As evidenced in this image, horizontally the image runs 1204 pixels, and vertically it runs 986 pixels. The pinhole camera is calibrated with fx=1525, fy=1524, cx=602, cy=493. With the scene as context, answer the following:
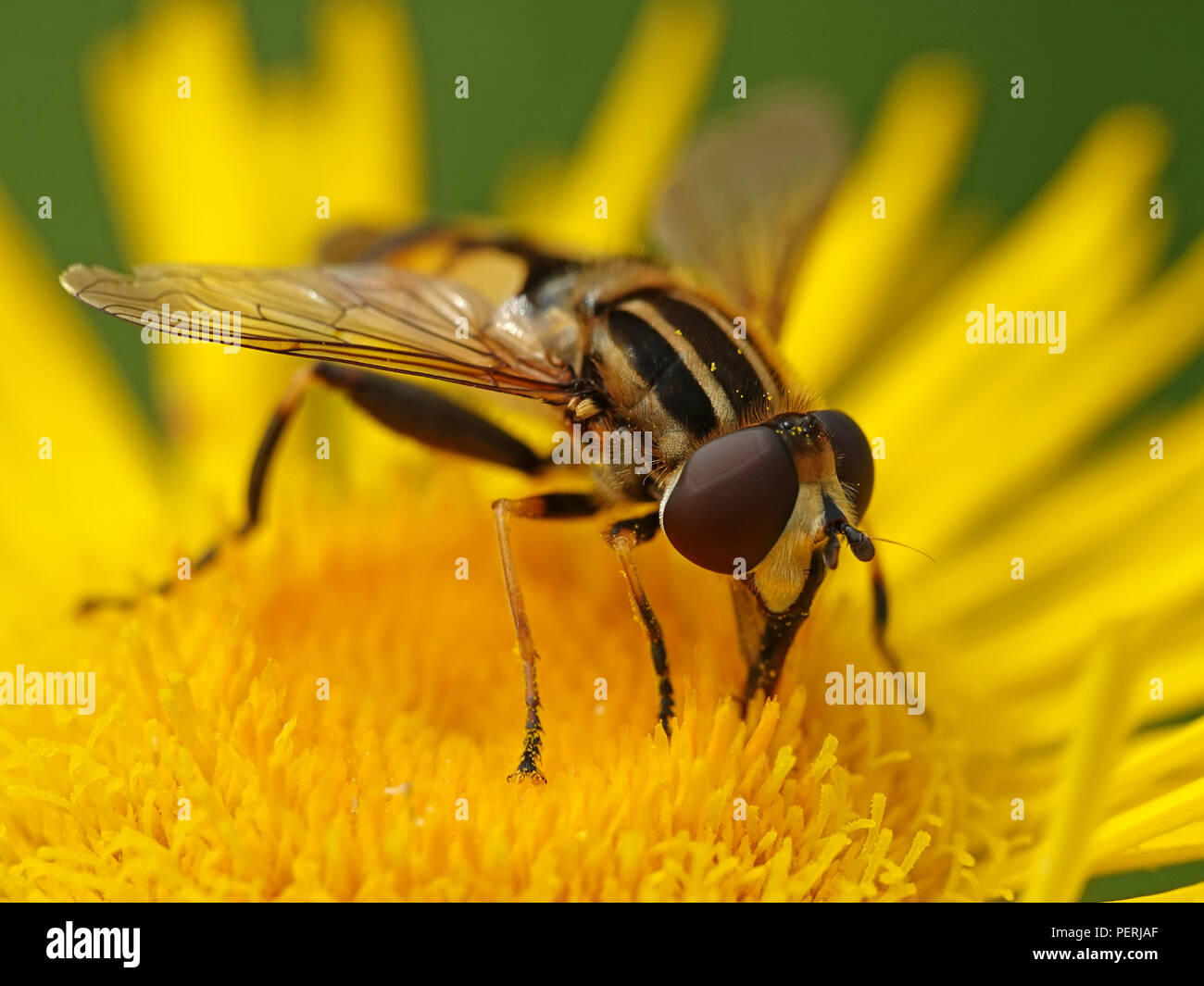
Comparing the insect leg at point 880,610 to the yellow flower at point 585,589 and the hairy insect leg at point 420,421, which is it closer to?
the yellow flower at point 585,589

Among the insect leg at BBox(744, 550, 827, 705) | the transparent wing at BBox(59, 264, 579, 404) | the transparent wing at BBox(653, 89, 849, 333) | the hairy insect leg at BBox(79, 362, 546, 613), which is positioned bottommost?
the insect leg at BBox(744, 550, 827, 705)

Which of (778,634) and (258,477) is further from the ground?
(258,477)

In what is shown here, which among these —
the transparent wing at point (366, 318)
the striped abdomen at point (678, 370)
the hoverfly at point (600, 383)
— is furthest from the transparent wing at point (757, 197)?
the transparent wing at point (366, 318)

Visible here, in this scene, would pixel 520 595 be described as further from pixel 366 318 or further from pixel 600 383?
pixel 366 318

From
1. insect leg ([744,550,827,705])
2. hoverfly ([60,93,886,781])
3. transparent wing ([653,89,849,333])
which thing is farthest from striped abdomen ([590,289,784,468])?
transparent wing ([653,89,849,333])

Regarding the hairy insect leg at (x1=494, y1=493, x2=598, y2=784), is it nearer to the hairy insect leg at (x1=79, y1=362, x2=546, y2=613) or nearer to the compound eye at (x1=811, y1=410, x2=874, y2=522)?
the hairy insect leg at (x1=79, y1=362, x2=546, y2=613)

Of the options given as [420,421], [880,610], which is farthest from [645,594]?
[420,421]
